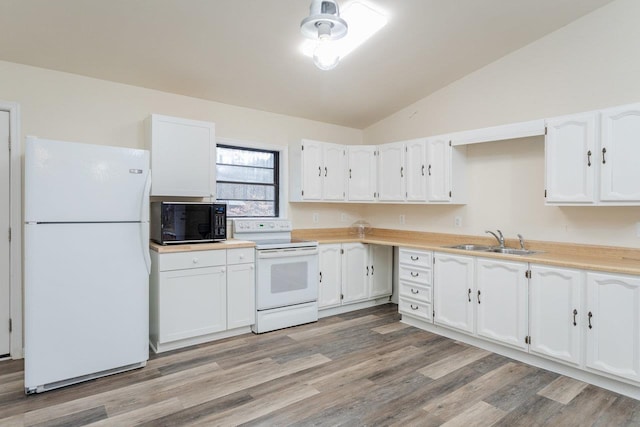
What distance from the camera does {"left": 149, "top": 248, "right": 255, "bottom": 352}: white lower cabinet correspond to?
3.11m

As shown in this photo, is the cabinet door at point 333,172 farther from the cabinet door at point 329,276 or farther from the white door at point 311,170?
the cabinet door at point 329,276

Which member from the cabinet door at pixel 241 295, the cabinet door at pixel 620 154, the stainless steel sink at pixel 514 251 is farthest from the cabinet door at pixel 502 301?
the cabinet door at pixel 241 295

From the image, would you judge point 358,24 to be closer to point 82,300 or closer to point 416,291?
point 416,291

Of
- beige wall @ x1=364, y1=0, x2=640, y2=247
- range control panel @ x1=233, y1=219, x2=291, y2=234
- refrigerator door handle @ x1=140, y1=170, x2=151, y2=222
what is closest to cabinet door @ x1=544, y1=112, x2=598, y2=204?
beige wall @ x1=364, y1=0, x2=640, y2=247

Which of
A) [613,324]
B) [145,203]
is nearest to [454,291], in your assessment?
[613,324]

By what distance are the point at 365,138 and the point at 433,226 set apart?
171cm

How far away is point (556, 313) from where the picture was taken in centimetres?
274

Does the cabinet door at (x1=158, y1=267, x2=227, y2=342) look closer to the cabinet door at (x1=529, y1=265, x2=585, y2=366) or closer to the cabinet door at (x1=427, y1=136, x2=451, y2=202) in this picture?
the cabinet door at (x1=427, y1=136, x2=451, y2=202)

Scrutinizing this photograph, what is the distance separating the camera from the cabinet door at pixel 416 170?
159 inches

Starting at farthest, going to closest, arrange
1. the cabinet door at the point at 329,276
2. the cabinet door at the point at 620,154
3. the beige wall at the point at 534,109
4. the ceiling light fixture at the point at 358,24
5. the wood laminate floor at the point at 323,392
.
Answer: the cabinet door at the point at 329,276 → the beige wall at the point at 534,109 → the ceiling light fixture at the point at 358,24 → the cabinet door at the point at 620,154 → the wood laminate floor at the point at 323,392

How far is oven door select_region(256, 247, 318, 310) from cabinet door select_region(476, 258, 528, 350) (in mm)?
1671

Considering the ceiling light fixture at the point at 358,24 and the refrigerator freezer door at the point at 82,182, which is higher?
the ceiling light fixture at the point at 358,24

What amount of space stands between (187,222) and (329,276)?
170cm

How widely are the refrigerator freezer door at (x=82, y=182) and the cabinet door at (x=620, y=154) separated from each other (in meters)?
3.45
